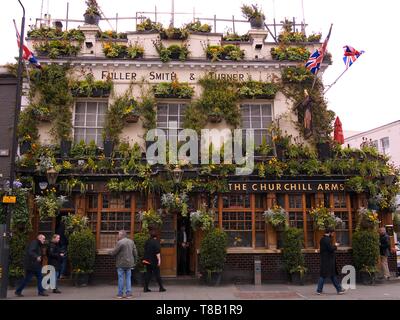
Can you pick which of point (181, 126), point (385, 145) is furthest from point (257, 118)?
point (385, 145)

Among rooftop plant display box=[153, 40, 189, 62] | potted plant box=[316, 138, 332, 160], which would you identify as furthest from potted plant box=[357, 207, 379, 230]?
rooftop plant display box=[153, 40, 189, 62]

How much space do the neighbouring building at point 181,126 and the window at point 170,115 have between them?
0.13 ft

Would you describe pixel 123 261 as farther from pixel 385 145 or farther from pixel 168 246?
pixel 385 145

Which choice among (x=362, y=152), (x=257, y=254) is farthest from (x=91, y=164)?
(x=362, y=152)

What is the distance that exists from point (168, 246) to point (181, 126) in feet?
14.9

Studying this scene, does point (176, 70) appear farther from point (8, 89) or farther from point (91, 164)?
point (8, 89)

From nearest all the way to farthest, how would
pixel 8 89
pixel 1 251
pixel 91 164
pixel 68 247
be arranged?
pixel 1 251 → pixel 68 247 → pixel 91 164 → pixel 8 89

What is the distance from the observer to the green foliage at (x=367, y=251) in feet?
47.0

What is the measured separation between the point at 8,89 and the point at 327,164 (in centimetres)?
1212

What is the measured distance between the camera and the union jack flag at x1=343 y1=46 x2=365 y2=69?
15.5m

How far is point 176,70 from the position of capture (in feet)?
55.1

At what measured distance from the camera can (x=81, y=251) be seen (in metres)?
13.9

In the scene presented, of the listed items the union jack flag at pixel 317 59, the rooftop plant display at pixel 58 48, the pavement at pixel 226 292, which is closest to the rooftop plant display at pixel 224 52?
the union jack flag at pixel 317 59

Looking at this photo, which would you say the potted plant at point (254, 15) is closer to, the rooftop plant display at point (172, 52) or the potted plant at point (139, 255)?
→ the rooftop plant display at point (172, 52)
